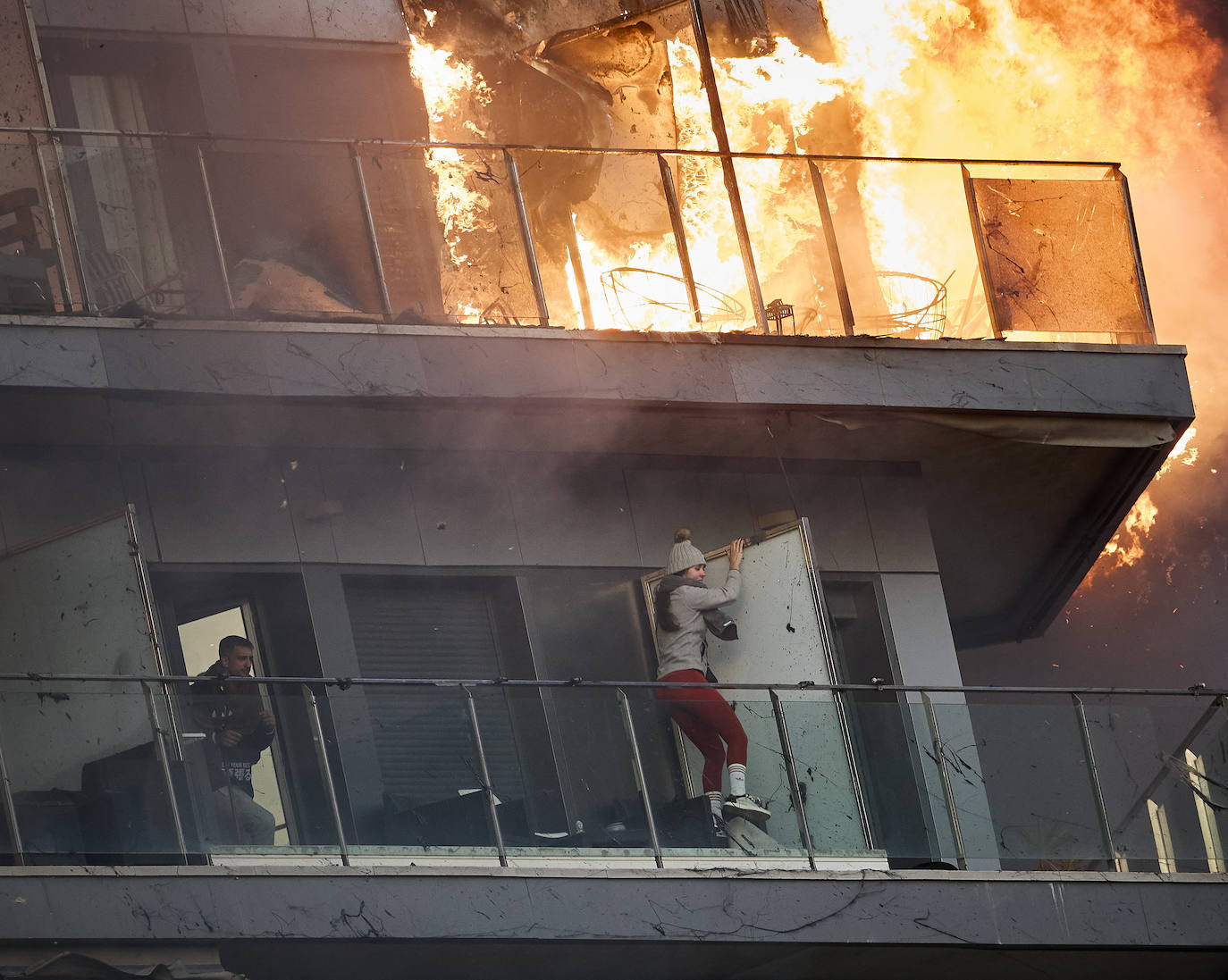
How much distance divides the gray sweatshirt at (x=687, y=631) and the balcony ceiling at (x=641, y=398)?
4.68ft

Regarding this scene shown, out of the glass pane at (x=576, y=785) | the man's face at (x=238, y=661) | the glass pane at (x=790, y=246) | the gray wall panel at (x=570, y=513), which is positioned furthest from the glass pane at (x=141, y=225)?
the glass pane at (x=790, y=246)

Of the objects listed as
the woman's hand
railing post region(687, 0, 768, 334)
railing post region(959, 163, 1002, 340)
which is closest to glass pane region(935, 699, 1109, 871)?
the woman's hand

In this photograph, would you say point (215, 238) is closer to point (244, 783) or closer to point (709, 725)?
point (244, 783)

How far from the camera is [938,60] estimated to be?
19.6 m

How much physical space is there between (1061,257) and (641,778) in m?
5.65

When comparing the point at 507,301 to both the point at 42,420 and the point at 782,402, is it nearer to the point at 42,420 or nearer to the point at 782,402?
the point at 782,402

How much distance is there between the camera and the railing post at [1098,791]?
44.1 feet

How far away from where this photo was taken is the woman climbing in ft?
41.7

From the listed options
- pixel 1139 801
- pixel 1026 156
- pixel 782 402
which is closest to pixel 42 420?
pixel 782 402

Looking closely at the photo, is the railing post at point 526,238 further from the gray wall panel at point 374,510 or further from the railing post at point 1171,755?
the railing post at point 1171,755

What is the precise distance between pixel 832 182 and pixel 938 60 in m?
4.08

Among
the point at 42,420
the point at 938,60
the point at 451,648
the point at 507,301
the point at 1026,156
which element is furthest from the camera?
the point at 1026,156

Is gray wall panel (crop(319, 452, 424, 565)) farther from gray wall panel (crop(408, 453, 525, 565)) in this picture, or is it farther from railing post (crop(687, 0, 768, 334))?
railing post (crop(687, 0, 768, 334))

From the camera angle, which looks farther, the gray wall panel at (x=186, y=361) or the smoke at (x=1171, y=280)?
the smoke at (x=1171, y=280)
